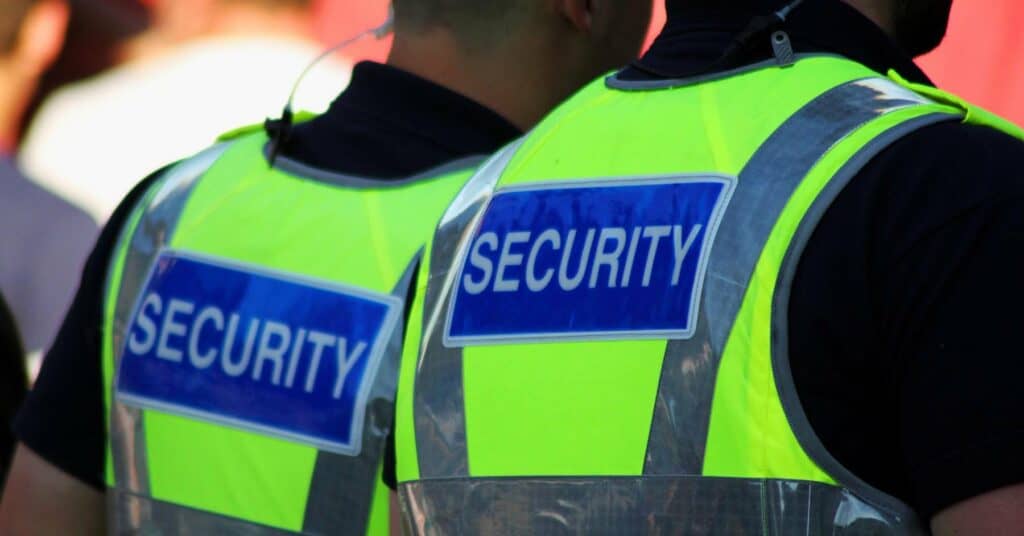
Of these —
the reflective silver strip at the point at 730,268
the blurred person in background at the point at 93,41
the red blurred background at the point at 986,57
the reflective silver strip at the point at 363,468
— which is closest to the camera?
the reflective silver strip at the point at 730,268

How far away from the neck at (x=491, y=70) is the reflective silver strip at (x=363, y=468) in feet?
1.25

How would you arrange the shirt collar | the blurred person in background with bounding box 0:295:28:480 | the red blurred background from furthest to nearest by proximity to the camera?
the red blurred background → the blurred person in background with bounding box 0:295:28:480 → the shirt collar

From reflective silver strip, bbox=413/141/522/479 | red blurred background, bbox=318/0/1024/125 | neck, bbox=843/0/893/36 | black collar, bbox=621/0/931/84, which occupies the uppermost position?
red blurred background, bbox=318/0/1024/125

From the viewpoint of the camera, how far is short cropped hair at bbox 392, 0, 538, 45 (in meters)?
2.06

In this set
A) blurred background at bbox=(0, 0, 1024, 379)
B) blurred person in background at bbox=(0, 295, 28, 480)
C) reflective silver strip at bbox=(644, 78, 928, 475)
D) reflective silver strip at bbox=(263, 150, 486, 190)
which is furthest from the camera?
blurred background at bbox=(0, 0, 1024, 379)

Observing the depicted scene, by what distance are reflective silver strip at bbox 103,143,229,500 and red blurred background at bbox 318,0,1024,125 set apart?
1.54 metres

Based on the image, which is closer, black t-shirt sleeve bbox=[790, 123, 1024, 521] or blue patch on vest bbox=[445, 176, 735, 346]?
black t-shirt sleeve bbox=[790, 123, 1024, 521]

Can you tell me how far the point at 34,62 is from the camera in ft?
13.1

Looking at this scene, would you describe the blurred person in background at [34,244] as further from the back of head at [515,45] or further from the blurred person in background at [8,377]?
the back of head at [515,45]

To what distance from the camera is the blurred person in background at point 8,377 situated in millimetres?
2709

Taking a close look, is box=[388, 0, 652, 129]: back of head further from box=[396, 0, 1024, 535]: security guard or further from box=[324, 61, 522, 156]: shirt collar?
box=[396, 0, 1024, 535]: security guard

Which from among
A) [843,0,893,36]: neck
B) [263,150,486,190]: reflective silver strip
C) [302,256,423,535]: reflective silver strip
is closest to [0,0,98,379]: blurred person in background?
[263,150,486,190]: reflective silver strip

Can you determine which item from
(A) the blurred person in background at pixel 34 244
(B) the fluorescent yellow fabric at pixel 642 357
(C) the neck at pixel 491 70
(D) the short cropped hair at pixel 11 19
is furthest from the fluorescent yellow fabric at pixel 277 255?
(D) the short cropped hair at pixel 11 19

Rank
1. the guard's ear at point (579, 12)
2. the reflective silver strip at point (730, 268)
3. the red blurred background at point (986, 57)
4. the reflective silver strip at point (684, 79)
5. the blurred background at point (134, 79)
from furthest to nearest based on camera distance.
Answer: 1. the blurred background at point (134, 79)
2. the red blurred background at point (986, 57)
3. the guard's ear at point (579, 12)
4. the reflective silver strip at point (684, 79)
5. the reflective silver strip at point (730, 268)
